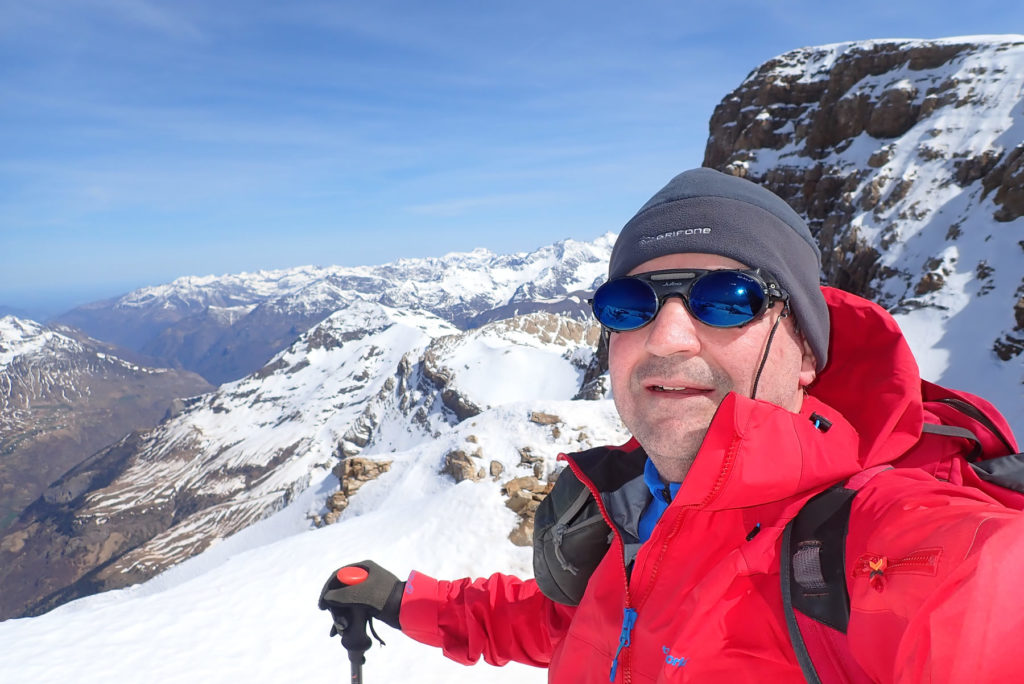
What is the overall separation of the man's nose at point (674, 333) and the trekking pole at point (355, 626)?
329 centimetres

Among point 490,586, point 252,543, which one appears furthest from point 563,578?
point 252,543

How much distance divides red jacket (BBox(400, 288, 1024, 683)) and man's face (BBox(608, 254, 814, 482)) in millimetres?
189

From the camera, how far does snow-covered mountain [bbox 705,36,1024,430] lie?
20.6 metres

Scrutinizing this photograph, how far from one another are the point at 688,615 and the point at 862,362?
1529mm

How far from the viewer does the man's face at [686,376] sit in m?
2.04

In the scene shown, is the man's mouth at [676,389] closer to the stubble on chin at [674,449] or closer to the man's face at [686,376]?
the man's face at [686,376]

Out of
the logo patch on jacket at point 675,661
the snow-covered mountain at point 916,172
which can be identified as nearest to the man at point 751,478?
the logo patch on jacket at point 675,661

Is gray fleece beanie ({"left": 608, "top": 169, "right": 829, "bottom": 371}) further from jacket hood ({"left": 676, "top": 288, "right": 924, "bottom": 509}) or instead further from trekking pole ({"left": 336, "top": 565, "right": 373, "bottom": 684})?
trekking pole ({"left": 336, "top": 565, "right": 373, "bottom": 684})

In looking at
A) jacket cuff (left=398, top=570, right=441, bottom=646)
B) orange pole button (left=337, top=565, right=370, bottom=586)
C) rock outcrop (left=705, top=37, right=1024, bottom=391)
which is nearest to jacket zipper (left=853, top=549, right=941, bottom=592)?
jacket cuff (left=398, top=570, right=441, bottom=646)

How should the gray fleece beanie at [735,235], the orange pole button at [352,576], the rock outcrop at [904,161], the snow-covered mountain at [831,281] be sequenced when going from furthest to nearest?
the rock outcrop at [904,161] → the snow-covered mountain at [831,281] → the orange pole button at [352,576] → the gray fleece beanie at [735,235]

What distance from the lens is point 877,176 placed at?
33500 mm

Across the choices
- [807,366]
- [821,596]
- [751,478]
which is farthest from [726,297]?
[821,596]

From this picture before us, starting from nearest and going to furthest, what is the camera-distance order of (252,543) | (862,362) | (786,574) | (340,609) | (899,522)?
(899,522)
(786,574)
(862,362)
(340,609)
(252,543)

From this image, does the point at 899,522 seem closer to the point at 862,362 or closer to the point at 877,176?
the point at 862,362
